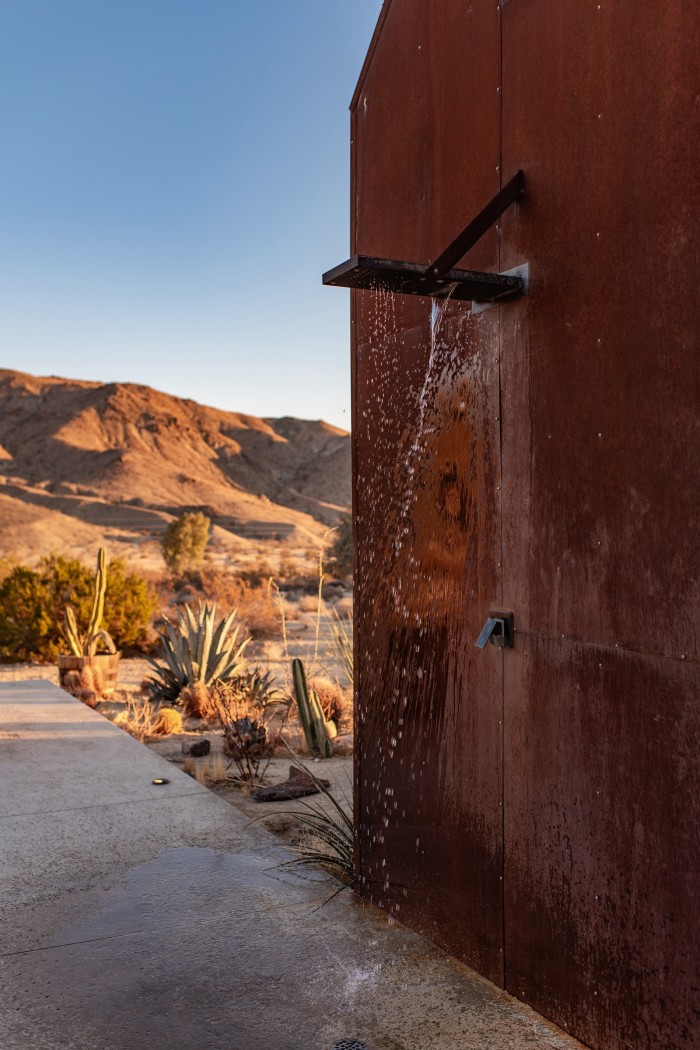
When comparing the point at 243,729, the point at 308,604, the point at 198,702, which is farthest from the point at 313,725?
the point at 308,604

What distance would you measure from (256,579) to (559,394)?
18.8 meters

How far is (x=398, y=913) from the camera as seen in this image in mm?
3662

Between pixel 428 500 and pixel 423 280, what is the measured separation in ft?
2.77

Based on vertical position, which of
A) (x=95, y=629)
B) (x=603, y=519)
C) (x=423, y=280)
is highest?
(x=423, y=280)

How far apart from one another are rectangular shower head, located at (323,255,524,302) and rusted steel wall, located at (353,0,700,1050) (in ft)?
0.29

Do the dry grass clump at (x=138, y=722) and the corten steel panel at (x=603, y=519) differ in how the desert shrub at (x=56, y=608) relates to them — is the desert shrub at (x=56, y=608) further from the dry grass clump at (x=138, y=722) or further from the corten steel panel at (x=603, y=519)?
the corten steel panel at (x=603, y=519)

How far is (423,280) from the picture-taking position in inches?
120

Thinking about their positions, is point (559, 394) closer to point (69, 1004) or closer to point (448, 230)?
point (448, 230)

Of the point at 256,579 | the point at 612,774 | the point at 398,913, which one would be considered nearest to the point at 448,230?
the point at 612,774

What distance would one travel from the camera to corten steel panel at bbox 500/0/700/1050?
241 centimetres

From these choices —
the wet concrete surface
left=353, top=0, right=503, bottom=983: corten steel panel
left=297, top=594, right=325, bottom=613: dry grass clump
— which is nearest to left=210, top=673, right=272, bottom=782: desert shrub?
the wet concrete surface

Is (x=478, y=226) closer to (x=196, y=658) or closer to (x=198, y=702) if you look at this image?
(x=198, y=702)

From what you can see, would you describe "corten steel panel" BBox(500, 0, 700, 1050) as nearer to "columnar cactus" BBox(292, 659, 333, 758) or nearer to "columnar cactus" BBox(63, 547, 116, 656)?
"columnar cactus" BBox(292, 659, 333, 758)

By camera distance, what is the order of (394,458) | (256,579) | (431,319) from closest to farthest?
(431,319) → (394,458) → (256,579)
